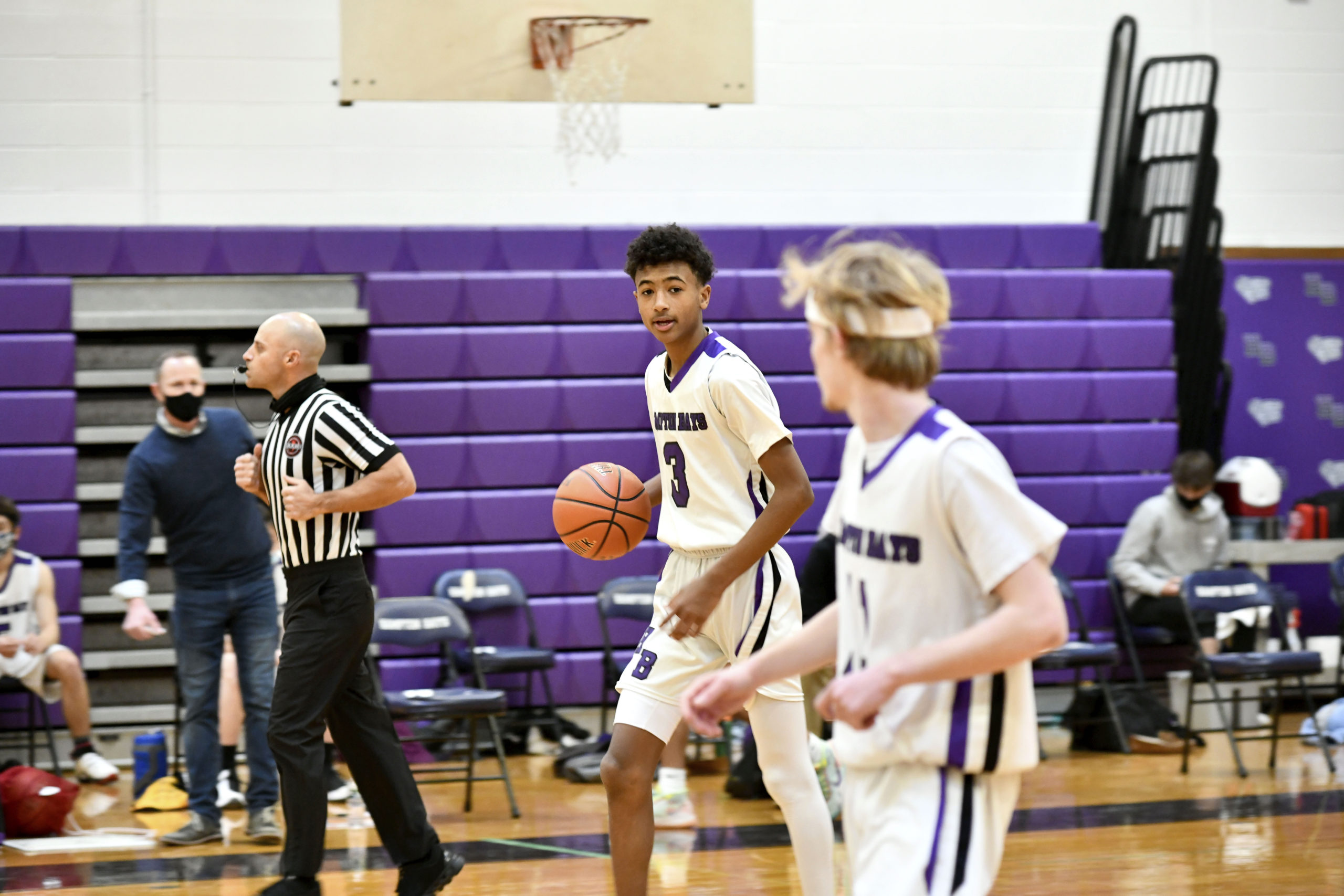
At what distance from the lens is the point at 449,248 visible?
28.1 feet

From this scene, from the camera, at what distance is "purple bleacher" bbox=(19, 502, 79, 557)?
7.78 metres

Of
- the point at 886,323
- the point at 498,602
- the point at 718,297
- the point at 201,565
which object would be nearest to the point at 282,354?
the point at 201,565

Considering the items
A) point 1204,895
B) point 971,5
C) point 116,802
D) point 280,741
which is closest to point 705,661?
point 280,741

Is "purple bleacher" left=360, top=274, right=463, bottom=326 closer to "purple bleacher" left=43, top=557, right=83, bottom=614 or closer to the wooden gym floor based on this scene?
"purple bleacher" left=43, top=557, right=83, bottom=614

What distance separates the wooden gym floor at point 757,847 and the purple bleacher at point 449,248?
3151 mm

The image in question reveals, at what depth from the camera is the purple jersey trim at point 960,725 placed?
2129 millimetres

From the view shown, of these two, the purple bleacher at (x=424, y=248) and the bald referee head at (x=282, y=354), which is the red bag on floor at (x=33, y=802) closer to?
the bald referee head at (x=282, y=354)

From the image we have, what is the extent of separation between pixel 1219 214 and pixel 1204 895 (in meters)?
5.83

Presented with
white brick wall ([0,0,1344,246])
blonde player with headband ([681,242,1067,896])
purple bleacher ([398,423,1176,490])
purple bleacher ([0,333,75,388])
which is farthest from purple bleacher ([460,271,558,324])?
blonde player with headband ([681,242,1067,896])

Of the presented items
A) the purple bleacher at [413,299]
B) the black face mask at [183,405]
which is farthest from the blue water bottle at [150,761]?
the purple bleacher at [413,299]

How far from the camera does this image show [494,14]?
296 inches

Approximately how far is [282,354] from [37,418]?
14.1 ft

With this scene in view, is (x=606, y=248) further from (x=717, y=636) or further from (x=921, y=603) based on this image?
(x=921, y=603)

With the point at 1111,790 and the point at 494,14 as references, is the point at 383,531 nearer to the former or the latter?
the point at 494,14
